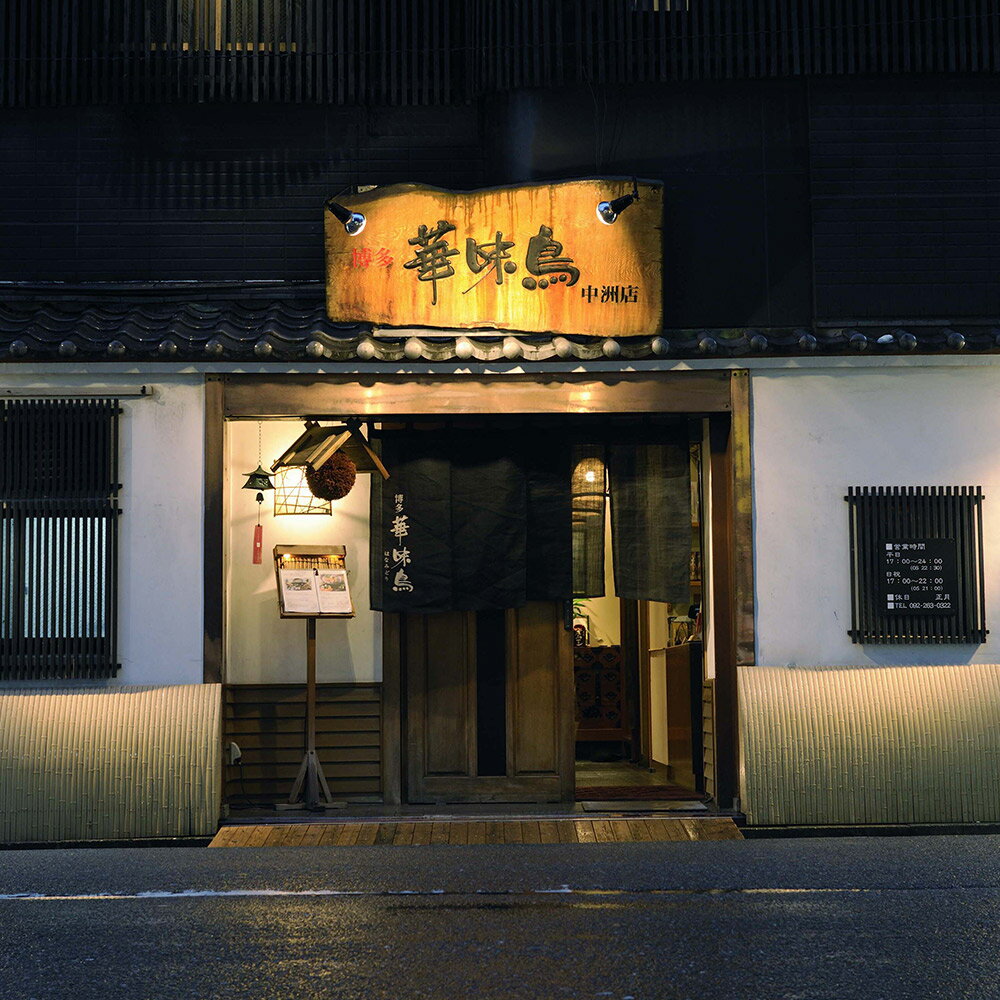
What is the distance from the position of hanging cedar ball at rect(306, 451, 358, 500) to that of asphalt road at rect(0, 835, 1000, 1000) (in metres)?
3.63

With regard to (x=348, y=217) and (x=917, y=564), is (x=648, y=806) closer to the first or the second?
(x=917, y=564)

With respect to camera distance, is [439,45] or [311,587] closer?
[311,587]

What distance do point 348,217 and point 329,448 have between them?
2.07 metres

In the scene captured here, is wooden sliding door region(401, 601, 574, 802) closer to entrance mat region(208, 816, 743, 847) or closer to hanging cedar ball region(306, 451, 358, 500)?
entrance mat region(208, 816, 743, 847)

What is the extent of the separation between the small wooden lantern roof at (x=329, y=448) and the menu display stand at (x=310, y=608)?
94 centimetres

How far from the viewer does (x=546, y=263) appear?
12.7 meters

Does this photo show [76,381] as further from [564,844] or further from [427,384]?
[564,844]

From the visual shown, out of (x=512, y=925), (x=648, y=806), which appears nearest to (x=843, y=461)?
(x=648, y=806)

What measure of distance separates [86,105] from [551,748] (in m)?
7.26

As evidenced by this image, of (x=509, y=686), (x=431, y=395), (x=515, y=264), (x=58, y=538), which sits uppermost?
(x=515, y=264)

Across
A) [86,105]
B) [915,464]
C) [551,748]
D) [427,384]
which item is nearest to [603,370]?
[427,384]

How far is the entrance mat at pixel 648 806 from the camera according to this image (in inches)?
495

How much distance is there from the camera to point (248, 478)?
43.1ft

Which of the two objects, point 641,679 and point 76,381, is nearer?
point 76,381
